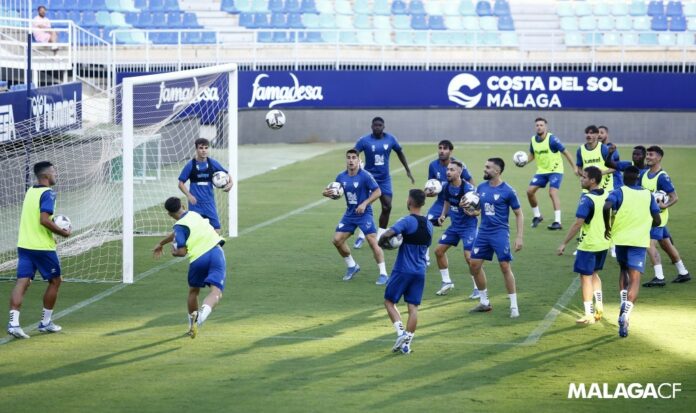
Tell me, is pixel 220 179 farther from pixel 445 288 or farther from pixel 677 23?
pixel 677 23

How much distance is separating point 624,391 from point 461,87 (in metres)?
26.5

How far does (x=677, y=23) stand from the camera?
4006 cm

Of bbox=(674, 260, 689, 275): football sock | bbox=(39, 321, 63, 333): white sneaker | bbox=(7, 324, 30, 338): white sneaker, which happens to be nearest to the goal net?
bbox=(39, 321, 63, 333): white sneaker

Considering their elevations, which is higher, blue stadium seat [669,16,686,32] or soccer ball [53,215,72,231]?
blue stadium seat [669,16,686,32]

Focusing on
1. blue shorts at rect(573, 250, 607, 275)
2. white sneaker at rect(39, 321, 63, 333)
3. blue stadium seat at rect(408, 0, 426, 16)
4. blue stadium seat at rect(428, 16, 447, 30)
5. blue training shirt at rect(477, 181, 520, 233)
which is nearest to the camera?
white sneaker at rect(39, 321, 63, 333)

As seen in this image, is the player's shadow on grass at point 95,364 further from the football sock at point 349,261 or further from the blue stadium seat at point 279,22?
the blue stadium seat at point 279,22

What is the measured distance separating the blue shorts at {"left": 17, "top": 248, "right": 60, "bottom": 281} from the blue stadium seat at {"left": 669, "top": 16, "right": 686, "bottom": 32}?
31044mm

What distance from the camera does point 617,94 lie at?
3638cm

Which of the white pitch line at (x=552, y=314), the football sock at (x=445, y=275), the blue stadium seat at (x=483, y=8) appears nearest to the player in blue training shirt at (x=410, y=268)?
the white pitch line at (x=552, y=314)

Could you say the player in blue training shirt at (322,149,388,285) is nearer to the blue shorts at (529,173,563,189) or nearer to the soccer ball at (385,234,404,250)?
the soccer ball at (385,234,404,250)

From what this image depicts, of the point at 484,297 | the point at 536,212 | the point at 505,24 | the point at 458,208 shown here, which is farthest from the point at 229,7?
the point at 484,297

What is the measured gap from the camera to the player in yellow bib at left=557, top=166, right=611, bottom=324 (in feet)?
45.2

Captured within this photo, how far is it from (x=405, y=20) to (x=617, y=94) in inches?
338

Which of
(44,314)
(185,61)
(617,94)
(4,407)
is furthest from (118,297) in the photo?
(617,94)
